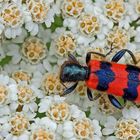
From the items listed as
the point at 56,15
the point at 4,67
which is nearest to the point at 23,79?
the point at 4,67

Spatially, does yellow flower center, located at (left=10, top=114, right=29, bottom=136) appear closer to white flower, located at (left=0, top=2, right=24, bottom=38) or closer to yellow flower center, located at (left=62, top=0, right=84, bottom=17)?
white flower, located at (left=0, top=2, right=24, bottom=38)

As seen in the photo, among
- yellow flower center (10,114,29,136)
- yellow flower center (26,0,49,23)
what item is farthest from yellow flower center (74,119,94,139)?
yellow flower center (26,0,49,23)

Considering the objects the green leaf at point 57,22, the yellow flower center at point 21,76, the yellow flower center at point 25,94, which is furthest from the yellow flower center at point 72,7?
the yellow flower center at point 25,94

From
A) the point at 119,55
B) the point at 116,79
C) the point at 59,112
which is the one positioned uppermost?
the point at 119,55

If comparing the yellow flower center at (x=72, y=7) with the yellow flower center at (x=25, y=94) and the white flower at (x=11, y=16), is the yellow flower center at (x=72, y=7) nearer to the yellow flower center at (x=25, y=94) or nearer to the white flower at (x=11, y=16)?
the white flower at (x=11, y=16)

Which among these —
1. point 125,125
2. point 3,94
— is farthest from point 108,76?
point 3,94

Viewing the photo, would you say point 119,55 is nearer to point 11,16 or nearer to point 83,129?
point 83,129
